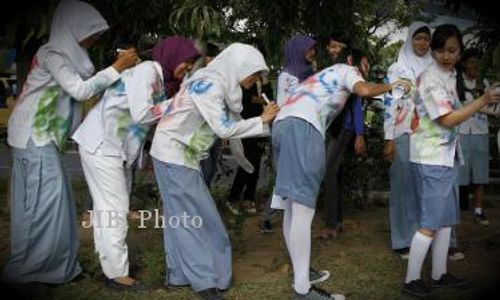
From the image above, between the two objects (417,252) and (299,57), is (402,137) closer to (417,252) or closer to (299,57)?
(299,57)

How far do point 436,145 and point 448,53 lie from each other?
21.4 inches

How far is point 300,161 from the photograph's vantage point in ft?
12.1

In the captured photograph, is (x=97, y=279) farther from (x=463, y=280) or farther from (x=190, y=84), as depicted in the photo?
(x=463, y=280)

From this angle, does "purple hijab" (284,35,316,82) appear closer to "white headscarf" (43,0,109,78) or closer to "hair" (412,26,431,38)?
"hair" (412,26,431,38)

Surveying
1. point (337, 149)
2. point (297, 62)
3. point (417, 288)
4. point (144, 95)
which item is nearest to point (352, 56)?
point (297, 62)

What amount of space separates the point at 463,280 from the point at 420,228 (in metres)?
0.58

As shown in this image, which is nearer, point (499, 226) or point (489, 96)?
point (489, 96)

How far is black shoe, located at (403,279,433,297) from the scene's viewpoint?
3869mm

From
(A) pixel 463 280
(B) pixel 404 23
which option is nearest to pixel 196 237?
(A) pixel 463 280

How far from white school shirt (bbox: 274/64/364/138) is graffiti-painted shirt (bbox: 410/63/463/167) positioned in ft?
1.38

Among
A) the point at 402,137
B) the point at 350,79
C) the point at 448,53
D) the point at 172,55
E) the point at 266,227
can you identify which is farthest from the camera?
the point at 266,227

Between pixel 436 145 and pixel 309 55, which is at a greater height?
pixel 309 55

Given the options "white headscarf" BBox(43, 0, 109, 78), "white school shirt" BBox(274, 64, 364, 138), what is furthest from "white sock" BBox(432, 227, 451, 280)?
"white headscarf" BBox(43, 0, 109, 78)

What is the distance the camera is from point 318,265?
461 centimetres
